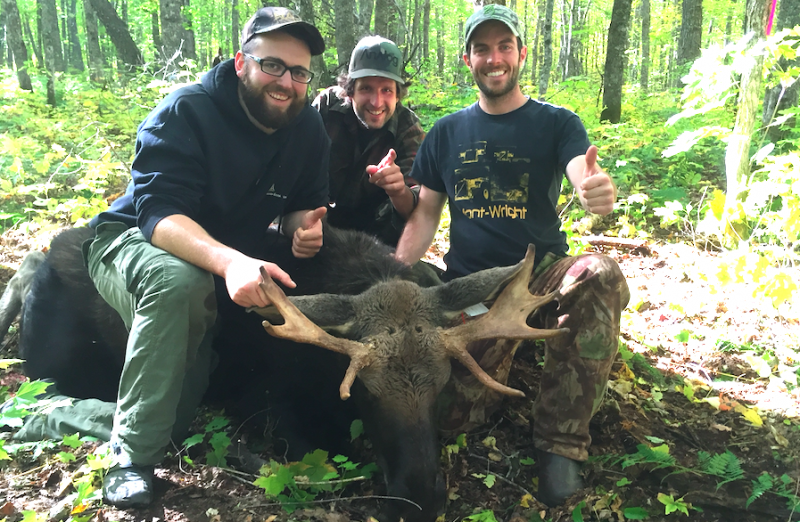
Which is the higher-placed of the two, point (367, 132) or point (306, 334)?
point (367, 132)

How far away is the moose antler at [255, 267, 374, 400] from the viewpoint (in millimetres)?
2715

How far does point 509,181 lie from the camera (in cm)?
398

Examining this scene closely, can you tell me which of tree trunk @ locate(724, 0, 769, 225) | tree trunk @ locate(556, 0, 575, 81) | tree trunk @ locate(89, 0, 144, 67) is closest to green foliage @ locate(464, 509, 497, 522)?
tree trunk @ locate(724, 0, 769, 225)

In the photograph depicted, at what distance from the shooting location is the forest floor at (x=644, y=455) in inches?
109

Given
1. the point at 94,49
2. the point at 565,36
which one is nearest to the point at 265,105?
the point at 94,49

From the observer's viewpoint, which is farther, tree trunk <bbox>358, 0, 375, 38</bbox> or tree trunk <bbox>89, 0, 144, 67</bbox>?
tree trunk <bbox>89, 0, 144, 67</bbox>

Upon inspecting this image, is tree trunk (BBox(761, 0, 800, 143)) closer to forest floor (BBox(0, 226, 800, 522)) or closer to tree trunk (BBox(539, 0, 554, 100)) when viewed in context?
A: forest floor (BBox(0, 226, 800, 522))

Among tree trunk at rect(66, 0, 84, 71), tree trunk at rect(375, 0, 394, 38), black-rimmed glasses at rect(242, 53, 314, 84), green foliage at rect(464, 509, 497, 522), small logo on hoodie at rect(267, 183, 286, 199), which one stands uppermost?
tree trunk at rect(66, 0, 84, 71)

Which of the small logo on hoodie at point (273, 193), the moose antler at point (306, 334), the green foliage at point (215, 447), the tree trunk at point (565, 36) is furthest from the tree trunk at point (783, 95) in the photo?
the tree trunk at point (565, 36)

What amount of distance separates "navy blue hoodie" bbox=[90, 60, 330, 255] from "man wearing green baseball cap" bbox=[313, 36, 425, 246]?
121 centimetres

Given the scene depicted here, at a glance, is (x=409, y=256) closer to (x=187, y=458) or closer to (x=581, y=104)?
(x=187, y=458)

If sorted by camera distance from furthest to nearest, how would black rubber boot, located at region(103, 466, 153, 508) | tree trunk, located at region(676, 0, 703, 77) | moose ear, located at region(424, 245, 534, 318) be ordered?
tree trunk, located at region(676, 0, 703, 77) → moose ear, located at region(424, 245, 534, 318) → black rubber boot, located at region(103, 466, 153, 508)

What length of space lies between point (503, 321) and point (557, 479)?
0.94 m

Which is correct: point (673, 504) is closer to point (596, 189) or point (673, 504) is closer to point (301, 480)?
point (596, 189)
